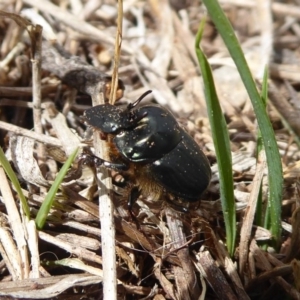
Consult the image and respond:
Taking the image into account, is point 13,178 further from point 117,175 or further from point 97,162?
point 117,175

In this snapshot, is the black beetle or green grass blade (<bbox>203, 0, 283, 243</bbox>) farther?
the black beetle

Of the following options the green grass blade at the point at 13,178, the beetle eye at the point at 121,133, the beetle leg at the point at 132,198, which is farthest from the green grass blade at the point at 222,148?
the green grass blade at the point at 13,178

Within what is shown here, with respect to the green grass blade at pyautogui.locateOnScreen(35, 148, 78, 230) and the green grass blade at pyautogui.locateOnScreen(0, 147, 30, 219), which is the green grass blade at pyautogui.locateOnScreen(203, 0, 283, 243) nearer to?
the green grass blade at pyautogui.locateOnScreen(35, 148, 78, 230)

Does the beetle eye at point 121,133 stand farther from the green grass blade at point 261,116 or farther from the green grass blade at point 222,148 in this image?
the green grass blade at point 261,116

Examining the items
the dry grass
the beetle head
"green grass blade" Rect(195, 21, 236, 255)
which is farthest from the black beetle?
"green grass blade" Rect(195, 21, 236, 255)

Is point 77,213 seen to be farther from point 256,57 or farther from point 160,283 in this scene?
point 256,57

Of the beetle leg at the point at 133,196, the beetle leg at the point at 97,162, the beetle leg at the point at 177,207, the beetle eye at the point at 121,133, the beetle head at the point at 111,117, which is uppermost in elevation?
the beetle head at the point at 111,117

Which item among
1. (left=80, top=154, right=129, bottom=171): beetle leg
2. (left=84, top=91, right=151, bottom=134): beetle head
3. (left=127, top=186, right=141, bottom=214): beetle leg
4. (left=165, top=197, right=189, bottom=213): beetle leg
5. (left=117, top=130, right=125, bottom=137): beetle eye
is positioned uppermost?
(left=84, top=91, right=151, bottom=134): beetle head
